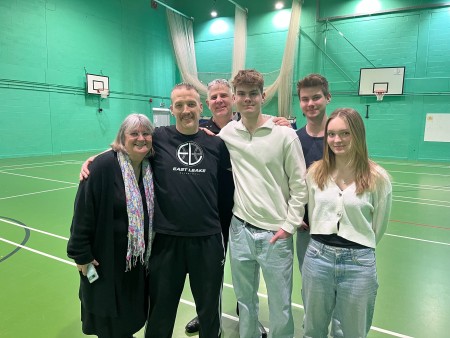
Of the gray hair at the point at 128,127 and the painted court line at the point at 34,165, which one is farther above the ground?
the gray hair at the point at 128,127

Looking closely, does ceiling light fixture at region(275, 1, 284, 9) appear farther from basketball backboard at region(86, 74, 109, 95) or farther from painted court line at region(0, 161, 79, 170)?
painted court line at region(0, 161, 79, 170)

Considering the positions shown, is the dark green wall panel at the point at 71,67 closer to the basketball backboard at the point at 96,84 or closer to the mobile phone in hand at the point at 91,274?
the basketball backboard at the point at 96,84

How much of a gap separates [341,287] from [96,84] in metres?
14.8

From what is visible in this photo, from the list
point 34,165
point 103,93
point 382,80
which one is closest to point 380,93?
point 382,80

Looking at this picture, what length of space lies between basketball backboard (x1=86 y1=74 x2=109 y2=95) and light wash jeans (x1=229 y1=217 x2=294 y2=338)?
1391 cm

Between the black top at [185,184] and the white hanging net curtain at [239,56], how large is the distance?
427 inches

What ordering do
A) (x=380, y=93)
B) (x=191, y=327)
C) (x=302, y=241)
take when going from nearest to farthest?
(x=302, y=241) → (x=191, y=327) → (x=380, y=93)

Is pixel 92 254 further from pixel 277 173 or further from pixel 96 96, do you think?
pixel 96 96

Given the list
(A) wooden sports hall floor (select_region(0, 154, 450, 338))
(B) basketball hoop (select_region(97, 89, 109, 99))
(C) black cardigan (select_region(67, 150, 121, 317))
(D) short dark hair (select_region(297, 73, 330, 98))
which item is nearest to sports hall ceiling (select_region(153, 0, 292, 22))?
(B) basketball hoop (select_region(97, 89, 109, 99))

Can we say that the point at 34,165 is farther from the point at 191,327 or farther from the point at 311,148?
the point at 311,148

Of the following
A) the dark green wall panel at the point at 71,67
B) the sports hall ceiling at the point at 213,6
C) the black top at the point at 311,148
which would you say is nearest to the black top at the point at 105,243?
the black top at the point at 311,148

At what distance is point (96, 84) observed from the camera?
47.2 feet

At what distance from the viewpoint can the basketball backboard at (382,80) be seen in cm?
1331

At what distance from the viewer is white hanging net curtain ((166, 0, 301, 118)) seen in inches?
580
